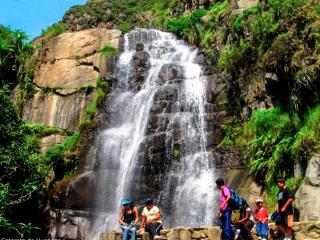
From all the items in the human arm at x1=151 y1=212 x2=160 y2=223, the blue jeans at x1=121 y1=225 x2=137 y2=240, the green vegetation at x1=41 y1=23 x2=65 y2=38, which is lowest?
the blue jeans at x1=121 y1=225 x2=137 y2=240

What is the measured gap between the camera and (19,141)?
21719 millimetres

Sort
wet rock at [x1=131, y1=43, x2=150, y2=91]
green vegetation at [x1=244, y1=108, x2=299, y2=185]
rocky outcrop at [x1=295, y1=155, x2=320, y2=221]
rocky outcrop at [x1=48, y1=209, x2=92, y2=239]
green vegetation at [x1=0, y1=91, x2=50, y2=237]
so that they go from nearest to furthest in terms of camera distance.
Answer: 1. rocky outcrop at [x1=295, y1=155, x2=320, y2=221]
2. green vegetation at [x1=244, y1=108, x2=299, y2=185]
3. green vegetation at [x1=0, y1=91, x2=50, y2=237]
4. rocky outcrop at [x1=48, y1=209, x2=92, y2=239]
5. wet rock at [x1=131, y1=43, x2=150, y2=91]

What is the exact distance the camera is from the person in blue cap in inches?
516

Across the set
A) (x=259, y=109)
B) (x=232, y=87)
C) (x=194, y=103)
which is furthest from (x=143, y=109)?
(x=259, y=109)

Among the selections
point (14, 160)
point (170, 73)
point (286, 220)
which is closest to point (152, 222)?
point (286, 220)

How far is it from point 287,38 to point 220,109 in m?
5.01

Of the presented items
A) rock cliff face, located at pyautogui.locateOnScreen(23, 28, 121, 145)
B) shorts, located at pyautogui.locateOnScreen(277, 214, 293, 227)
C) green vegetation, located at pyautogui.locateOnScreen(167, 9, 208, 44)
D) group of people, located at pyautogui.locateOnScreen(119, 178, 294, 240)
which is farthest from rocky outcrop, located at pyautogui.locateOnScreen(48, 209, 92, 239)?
green vegetation, located at pyautogui.locateOnScreen(167, 9, 208, 44)

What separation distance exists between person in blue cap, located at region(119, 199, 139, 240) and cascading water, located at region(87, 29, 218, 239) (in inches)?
270

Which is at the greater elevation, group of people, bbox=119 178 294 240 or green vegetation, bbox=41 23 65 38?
green vegetation, bbox=41 23 65 38

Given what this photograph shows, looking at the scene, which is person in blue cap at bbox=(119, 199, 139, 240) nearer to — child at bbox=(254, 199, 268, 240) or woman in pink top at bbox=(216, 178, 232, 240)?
woman in pink top at bbox=(216, 178, 232, 240)

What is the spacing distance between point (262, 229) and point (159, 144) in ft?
36.8

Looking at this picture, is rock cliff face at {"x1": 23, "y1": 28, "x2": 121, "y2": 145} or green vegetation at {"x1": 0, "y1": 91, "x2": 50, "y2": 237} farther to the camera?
rock cliff face at {"x1": 23, "y1": 28, "x2": 121, "y2": 145}

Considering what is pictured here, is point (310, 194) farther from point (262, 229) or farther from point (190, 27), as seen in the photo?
point (190, 27)

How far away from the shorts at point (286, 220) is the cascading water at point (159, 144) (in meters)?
7.59
